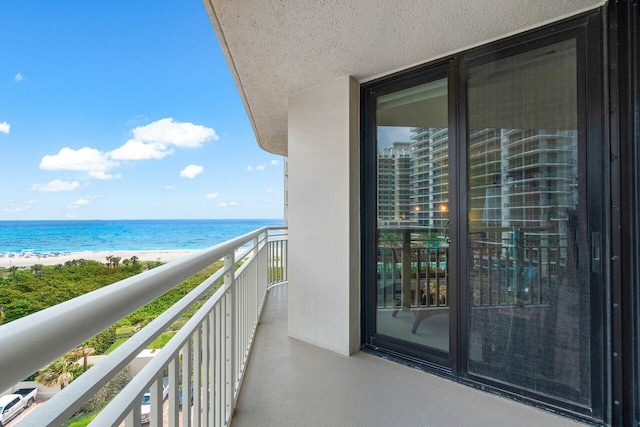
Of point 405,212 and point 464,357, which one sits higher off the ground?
point 405,212

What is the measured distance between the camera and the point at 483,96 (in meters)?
2.08

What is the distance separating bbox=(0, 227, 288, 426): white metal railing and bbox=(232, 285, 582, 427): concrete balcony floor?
29cm

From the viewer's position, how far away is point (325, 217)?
268cm

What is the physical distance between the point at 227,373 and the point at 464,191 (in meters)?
1.84

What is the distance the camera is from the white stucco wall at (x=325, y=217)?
2555mm

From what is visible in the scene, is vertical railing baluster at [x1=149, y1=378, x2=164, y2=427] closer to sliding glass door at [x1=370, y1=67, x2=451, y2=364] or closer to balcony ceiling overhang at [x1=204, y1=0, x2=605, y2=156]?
balcony ceiling overhang at [x1=204, y1=0, x2=605, y2=156]

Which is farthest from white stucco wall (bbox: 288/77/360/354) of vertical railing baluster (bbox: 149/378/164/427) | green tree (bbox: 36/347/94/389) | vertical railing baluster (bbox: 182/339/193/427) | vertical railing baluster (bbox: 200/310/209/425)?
green tree (bbox: 36/347/94/389)

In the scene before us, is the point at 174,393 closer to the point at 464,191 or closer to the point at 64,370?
the point at 64,370

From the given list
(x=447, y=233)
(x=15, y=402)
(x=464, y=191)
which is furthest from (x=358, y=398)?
(x=15, y=402)

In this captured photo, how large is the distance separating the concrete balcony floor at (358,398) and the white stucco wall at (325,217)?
0.30 metres

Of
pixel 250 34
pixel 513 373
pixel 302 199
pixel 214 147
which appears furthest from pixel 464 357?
pixel 214 147

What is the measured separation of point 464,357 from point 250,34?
2.54m

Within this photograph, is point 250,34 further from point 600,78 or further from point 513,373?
point 513,373

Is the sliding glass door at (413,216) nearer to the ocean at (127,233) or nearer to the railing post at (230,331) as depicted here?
the railing post at (230,331)
